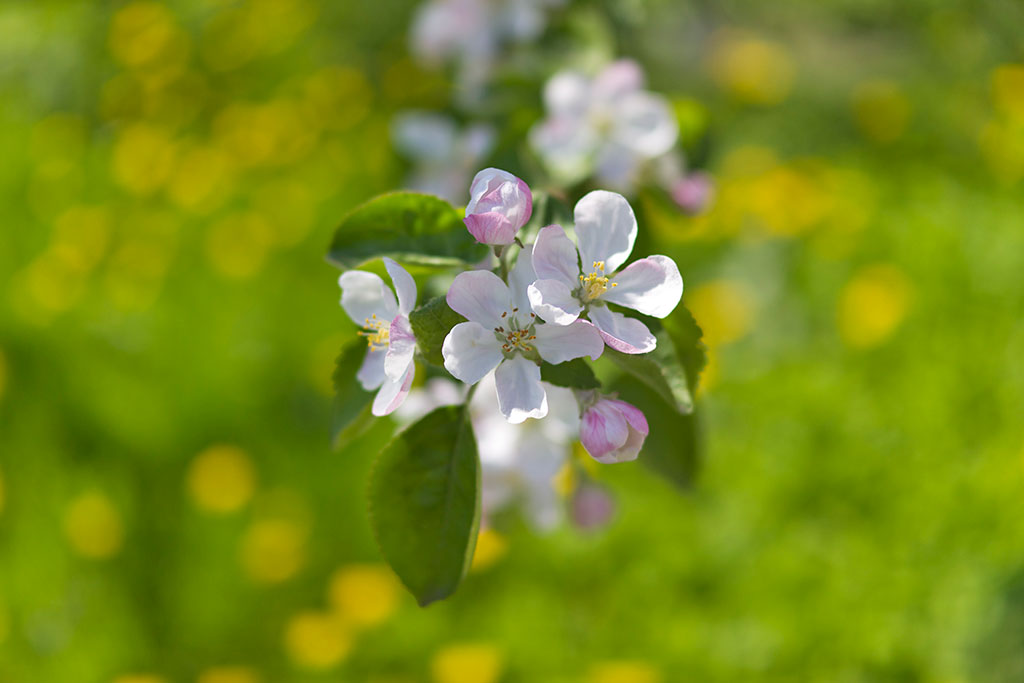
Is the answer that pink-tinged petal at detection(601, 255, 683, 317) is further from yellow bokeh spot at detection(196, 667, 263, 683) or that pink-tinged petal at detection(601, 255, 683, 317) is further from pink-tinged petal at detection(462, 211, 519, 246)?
yellow bokeh spot at detection(196, 667, 263, 683)

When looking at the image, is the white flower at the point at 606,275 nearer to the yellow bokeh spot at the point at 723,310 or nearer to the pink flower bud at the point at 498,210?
the pink flower bud at the point at 498,210

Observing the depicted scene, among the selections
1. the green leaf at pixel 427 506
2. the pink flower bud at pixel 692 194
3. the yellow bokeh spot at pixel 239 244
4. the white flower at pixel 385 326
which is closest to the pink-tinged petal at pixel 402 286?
the white flower at pixel 385 326

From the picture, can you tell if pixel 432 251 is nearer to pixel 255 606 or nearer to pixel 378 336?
pixel 378 336

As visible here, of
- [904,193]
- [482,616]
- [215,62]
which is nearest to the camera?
[482,616]

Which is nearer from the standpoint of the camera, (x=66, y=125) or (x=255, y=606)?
(x=255, y=606)

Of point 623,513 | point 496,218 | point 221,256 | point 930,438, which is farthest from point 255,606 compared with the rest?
point 930,438

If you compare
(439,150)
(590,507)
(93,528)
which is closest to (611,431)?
(590,507)
